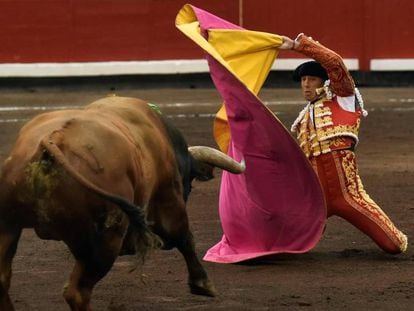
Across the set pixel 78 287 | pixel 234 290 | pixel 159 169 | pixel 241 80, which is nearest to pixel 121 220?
pixel 78 287

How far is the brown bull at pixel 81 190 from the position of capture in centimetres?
402

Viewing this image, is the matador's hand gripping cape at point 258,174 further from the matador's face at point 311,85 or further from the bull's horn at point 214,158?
the bull's horn at point 214,158

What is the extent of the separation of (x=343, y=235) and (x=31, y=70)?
873 cm

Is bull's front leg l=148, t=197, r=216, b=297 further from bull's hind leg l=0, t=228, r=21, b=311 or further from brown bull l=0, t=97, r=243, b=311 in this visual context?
bull's hind leg l=0, t=228, r=21, b=311

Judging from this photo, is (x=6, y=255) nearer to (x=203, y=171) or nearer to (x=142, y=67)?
(x=203, y=171)

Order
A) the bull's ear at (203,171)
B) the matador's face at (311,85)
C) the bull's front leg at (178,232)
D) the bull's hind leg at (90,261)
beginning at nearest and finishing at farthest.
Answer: the bull's hind leg at (90,261) < the bull's front leg at (178,232) < the bull's ear at (203,171) < the matador's face at (311,85)

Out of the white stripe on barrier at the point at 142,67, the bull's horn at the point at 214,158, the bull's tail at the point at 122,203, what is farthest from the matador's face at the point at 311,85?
the white stripe on barrier at the point at 142,67

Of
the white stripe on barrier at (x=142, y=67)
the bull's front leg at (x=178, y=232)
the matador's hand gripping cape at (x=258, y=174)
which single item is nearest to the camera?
the bull's front leg at (x=178, y=232)

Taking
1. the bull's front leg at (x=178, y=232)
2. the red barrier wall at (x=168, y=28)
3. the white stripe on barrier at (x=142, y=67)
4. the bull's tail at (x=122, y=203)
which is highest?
the bull's tail at (x=122, y=203)

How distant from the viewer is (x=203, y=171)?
529 centimetres

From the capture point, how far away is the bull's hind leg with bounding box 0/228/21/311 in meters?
4.24

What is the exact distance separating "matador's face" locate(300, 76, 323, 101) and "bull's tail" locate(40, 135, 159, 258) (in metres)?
1.99

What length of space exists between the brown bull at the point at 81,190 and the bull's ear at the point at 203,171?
62 centimetres

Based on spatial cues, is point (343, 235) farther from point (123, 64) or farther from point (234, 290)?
point (123, 64)
